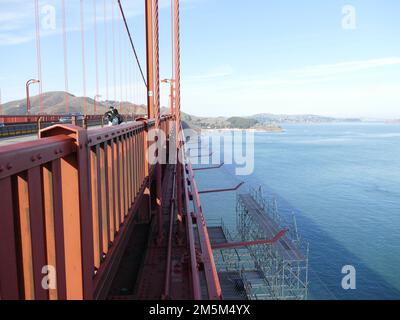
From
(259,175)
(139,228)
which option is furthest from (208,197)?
(139,228)

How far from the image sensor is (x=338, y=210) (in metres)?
51.2

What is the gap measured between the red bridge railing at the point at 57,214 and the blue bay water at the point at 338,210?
30862mm

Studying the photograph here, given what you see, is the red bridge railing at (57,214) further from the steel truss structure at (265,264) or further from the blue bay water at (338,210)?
the blue bay water at (338,210)

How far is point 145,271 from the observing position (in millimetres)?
5129

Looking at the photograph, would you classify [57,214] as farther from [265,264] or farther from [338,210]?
[338,210]

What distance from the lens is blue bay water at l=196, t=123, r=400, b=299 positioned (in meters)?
35.0

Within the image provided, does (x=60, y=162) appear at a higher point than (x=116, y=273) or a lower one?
higher

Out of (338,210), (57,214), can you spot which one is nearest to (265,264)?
(338,210)

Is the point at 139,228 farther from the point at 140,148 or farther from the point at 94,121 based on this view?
the point at 94,121

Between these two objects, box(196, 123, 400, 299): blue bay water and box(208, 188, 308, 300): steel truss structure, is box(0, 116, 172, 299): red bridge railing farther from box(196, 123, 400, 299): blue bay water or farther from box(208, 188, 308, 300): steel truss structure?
box(196, 123, 400, 299): blue bay water

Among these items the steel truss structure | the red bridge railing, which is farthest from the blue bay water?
the red bridge railing

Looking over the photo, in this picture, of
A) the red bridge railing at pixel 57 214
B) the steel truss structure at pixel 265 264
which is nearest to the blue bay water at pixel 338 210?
A: the steel truss structure at pixel 265 264

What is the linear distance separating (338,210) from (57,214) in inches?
2113
